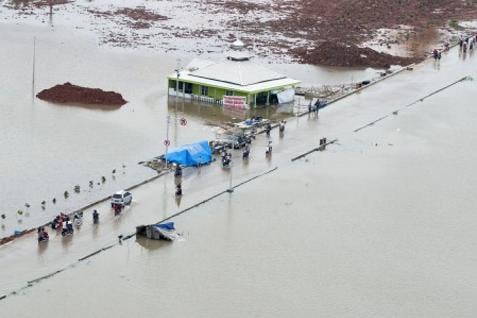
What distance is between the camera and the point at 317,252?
2812 centimetres

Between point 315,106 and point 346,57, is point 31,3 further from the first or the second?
point 315,106

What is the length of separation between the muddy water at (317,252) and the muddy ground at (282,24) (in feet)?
57.6

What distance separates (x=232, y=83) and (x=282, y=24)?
20.8m

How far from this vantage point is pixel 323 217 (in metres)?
30.9

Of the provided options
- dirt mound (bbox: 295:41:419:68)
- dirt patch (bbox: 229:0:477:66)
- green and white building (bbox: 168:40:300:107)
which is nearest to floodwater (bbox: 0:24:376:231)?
green and white building (bbox: 168:40:300:107)

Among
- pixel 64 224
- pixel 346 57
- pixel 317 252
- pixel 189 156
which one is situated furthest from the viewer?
pixel 346 57

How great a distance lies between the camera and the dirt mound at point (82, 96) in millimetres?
42000

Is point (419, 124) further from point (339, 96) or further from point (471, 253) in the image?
point (471, 253)

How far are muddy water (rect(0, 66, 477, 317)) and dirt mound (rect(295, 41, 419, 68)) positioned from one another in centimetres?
1410

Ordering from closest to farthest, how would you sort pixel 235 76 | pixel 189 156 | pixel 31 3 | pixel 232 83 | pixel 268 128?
pixel 189 156
pixel 268 128
pixel 232 83
pixel 235 76
pixel 31 3

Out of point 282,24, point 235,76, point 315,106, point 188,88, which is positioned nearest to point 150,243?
point 235,76

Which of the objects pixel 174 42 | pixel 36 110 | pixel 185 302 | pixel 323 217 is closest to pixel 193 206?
pixel 323 217

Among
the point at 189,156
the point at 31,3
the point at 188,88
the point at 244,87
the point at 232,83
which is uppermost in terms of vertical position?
the point at 31,3

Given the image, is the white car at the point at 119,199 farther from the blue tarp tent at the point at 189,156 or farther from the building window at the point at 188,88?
the building window at the point at 188,88
